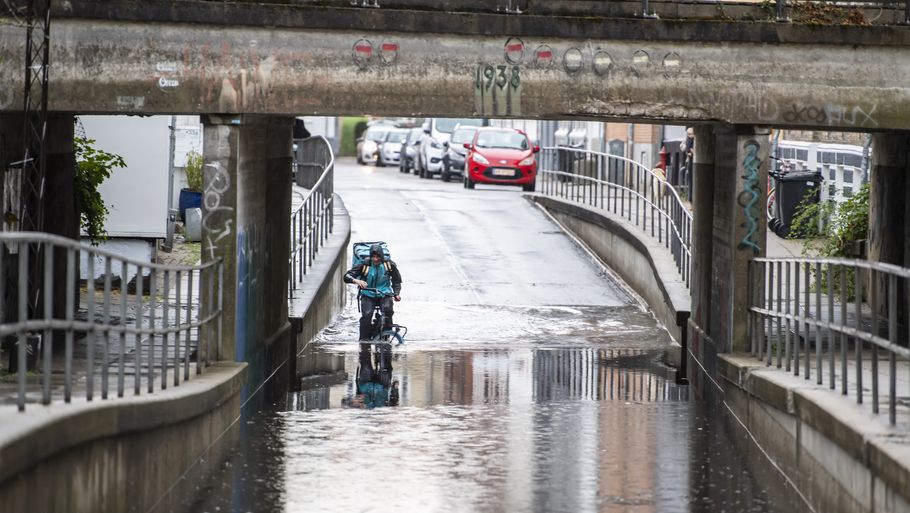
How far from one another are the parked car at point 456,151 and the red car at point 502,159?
4013 millimetres

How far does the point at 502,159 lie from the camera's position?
131ft

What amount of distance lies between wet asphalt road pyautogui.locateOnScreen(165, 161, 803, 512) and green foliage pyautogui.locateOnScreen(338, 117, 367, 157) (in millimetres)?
50269

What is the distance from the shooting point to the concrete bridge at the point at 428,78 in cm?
1409

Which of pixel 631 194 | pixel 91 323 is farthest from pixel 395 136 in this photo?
pixel 91 323

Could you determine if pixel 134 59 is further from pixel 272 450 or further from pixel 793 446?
pixel 793 446

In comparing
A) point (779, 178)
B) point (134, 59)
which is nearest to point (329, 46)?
point (134, 59)

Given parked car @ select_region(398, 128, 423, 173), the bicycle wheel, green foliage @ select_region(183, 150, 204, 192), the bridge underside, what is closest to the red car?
parked car @ select_region(398, 128, 423, 173)

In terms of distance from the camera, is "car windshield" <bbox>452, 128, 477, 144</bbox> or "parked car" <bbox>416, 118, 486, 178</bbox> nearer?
"car windshield" <bbox>452, 128, 477, 144</bbox>

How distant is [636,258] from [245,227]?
434 inches

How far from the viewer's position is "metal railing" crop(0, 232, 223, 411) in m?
8.02

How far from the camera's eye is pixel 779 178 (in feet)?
90.4

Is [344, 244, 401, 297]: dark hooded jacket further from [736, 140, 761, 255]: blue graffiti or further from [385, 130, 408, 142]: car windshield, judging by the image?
[385, 130, 408, 142]: car windshield

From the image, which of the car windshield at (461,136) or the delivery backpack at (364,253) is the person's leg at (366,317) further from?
the car windshield at (461,136)

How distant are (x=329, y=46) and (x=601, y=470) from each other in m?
A: 4.92
